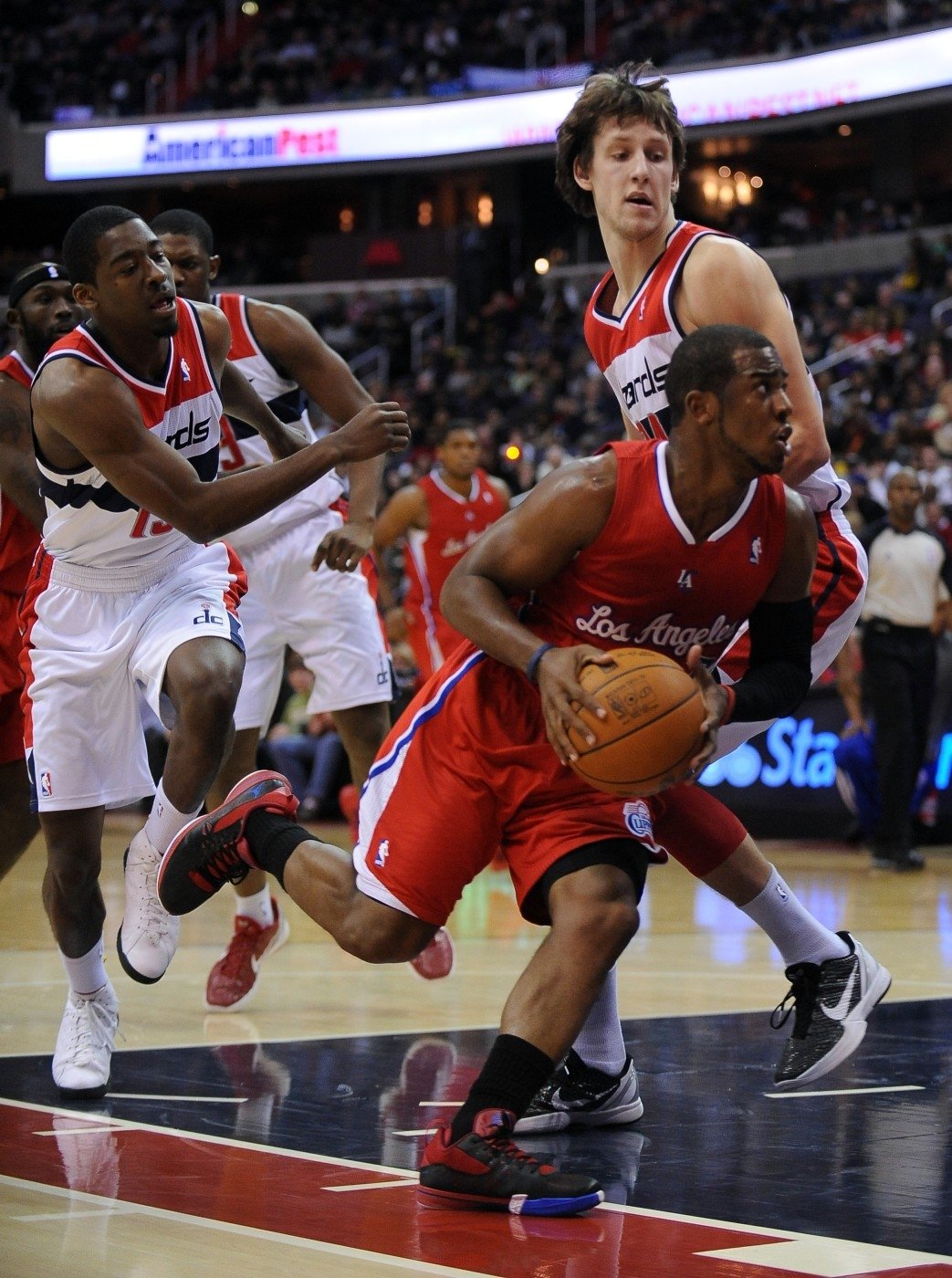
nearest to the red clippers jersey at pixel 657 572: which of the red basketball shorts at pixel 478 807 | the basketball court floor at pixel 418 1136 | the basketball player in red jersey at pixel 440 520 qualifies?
the red basketball shorts at pixel 478 807

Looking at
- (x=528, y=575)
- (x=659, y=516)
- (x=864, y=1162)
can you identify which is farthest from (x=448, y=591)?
(x=864, y=1162)

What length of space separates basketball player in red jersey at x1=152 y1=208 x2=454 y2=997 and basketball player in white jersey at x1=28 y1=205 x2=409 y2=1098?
3.08ft

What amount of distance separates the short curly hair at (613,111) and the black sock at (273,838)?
5.94ft

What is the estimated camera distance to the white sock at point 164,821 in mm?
4453

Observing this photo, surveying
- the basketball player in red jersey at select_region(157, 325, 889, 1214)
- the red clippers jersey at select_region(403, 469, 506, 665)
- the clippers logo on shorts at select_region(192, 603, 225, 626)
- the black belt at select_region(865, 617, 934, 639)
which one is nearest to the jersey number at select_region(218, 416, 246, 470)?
the clippers logo on shorts at select_region(192, 603, 225, 626)

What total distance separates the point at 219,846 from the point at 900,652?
6924mm

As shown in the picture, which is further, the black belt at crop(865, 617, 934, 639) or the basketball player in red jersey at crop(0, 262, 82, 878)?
the black belt at crop(865, 617, 934, 639)

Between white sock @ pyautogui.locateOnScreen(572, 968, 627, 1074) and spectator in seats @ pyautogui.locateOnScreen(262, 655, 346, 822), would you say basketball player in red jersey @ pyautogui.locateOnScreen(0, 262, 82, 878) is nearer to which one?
white sock @ pyautogui.locateOnScreen(572, 968, 627, 1074)

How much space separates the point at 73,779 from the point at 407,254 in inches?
1027

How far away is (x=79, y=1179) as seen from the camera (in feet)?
11.4

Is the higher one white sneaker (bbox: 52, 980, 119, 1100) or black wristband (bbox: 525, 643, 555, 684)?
black wristband (bbox: 525, 643, 555, 684)

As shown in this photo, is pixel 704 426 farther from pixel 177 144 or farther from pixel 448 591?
pixel 177 144

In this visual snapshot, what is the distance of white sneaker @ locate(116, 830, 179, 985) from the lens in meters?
4.51

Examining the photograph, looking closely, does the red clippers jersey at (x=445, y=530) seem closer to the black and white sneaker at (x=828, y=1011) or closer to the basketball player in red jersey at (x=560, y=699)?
the black and white sneaker at (x=828, y=1011)
